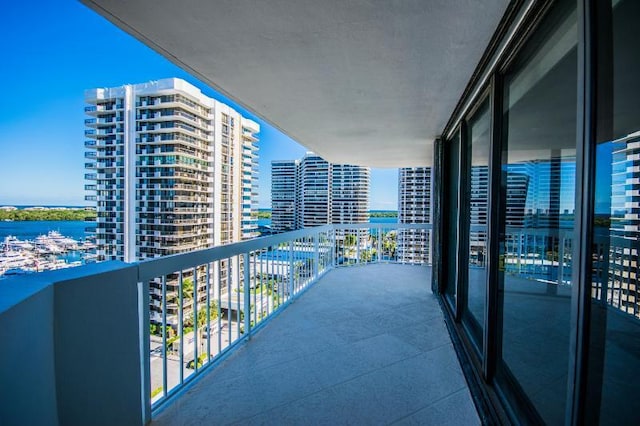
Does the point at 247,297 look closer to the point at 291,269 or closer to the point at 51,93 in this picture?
the point at 291,269

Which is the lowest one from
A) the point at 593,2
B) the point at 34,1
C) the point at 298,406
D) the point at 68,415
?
the point at 298,406

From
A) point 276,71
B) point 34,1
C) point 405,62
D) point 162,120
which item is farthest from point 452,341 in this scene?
point 162,120

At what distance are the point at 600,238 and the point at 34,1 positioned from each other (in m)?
12.8

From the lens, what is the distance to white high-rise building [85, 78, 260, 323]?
11.0m

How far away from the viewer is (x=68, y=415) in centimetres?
118

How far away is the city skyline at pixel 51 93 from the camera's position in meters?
8.80

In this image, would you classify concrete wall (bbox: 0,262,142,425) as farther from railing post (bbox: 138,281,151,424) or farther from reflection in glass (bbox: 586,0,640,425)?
reflection in glass (bbox: 586,0,640,425)

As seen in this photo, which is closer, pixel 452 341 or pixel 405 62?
pixel 405 62

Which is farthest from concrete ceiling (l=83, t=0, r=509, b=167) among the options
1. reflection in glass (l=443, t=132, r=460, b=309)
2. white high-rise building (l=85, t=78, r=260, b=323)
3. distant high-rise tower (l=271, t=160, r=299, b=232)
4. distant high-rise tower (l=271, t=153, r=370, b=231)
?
distant high-rise tower (l=271, t=160, r=299, b=232)

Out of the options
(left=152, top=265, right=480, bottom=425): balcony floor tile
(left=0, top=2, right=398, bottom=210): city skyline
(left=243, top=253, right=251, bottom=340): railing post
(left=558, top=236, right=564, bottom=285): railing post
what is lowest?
(left=152, top=265, right=480, bottom=425): balcony floor tile

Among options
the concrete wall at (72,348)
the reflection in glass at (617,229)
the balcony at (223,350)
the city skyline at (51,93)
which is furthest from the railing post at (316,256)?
the reflection in glass at (617,229)

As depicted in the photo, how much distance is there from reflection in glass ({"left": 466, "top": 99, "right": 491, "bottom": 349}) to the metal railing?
2076mm

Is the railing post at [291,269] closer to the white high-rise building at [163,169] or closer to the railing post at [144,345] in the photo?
A: the railing post at [144,345]

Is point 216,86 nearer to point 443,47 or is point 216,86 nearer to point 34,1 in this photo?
point 443,47
